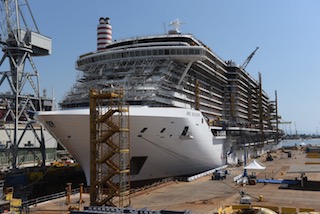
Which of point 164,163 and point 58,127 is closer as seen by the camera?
point 58,127

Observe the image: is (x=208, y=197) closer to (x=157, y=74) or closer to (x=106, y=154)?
(x=106, y=154)

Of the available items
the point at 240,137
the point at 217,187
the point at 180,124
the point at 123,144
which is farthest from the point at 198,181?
the point at 240,137

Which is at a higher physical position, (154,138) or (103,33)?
(103,33)

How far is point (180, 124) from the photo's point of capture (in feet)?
91.8

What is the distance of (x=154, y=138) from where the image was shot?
1037 inches

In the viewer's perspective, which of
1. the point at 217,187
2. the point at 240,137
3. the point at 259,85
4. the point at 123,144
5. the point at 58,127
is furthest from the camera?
the point at 259,85

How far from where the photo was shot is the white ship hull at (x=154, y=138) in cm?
2412

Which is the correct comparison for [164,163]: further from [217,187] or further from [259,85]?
[259,85]

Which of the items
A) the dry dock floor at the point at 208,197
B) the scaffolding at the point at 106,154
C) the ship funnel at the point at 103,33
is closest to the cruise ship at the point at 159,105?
the ship funnel at the point at 103,33

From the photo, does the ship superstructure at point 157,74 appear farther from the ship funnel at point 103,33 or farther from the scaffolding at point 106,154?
the scaffolding at point 106,154

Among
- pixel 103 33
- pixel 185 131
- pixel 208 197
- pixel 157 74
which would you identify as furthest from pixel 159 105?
pixel 103 33

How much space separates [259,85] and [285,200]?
191 feet

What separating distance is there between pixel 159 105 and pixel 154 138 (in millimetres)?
2971

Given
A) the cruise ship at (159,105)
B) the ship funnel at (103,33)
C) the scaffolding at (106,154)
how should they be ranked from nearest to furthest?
the scaffolding at (106,154) → the cruise ship at (159,105) → the ship funnel at (103,33)
